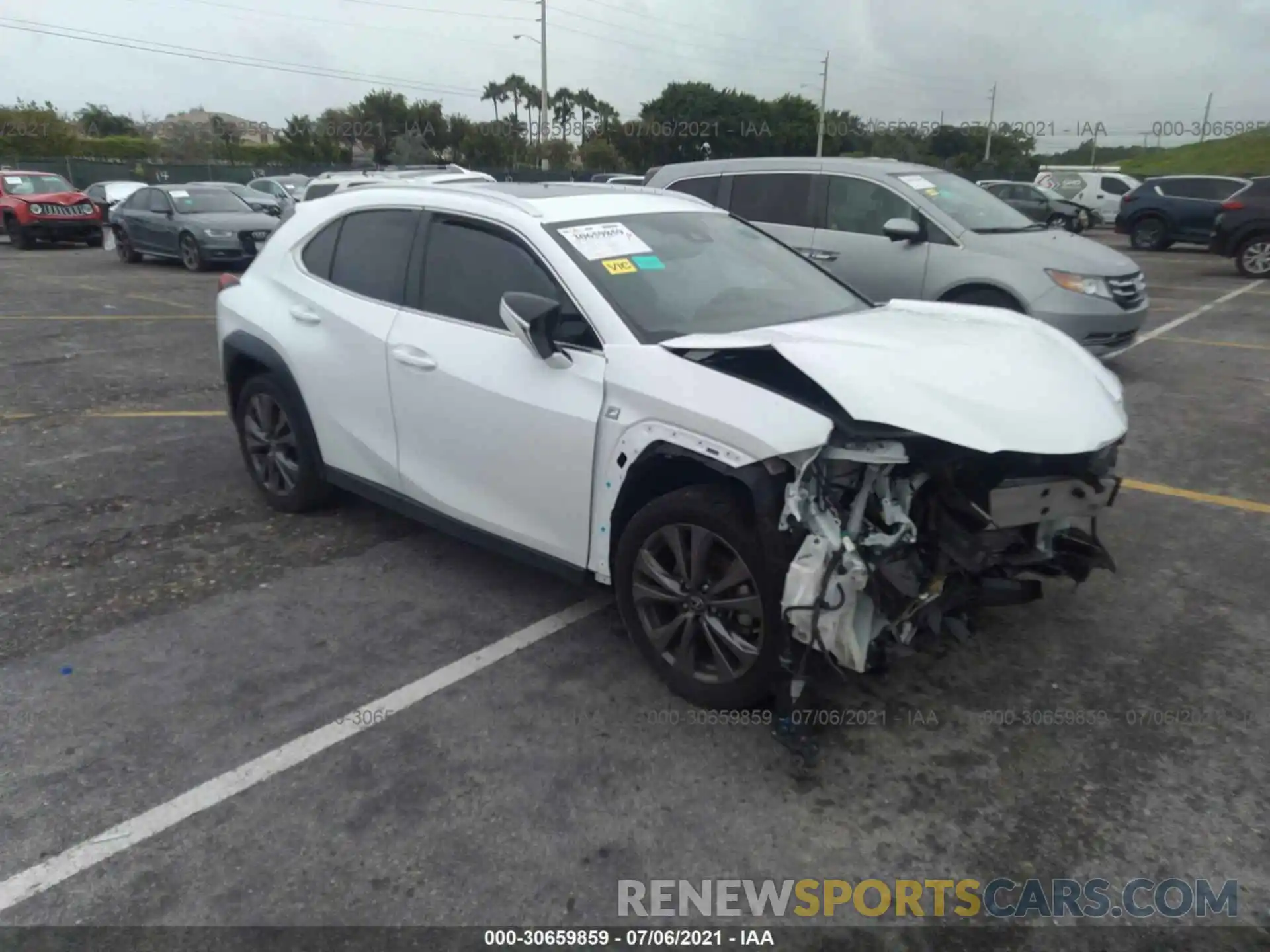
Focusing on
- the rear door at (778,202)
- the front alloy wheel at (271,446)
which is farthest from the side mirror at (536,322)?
the rear door at (778,202)

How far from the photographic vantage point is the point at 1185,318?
11.7 metres

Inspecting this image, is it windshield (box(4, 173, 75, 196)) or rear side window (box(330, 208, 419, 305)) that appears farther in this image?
windshield (box(4, 173, 75, 196))

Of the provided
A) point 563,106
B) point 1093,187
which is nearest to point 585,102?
point 563,106

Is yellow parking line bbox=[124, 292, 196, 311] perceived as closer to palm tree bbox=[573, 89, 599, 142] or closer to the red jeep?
the red jeep

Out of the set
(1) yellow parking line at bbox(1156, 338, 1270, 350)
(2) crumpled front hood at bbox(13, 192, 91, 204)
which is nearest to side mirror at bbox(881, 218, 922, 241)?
(1) yellow parking line at bbox(1156, 338, 1270, 350)

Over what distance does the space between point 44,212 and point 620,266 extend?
2154cm

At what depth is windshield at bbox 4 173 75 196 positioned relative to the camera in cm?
2106

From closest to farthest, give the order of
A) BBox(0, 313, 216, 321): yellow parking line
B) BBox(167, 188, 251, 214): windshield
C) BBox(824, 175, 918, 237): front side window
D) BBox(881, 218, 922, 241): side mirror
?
BBox(881, 218, 922, 241): side mirror < BBox(824, 175, 918, 237): front side window < BBox(0, 313, 216, 321): yellow parking line < BBox(167, 188, 251, 214): windshield

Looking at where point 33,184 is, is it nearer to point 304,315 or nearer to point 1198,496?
point 304,315

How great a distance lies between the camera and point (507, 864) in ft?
8.67

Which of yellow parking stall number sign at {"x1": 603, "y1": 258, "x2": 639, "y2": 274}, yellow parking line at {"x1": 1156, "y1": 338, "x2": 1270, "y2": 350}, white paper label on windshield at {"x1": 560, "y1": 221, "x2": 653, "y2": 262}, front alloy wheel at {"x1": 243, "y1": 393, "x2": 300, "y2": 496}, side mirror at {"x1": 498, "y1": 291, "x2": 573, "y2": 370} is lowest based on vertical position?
yellow parking line at {"x1": 1156, "y1": 338, "x2": 1270, "y2": 350}

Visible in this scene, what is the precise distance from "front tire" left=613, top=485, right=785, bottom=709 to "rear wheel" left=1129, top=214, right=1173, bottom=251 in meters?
21.5

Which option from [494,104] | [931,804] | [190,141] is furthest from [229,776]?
[494,104]

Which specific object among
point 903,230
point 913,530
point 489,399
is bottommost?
point 913,530
